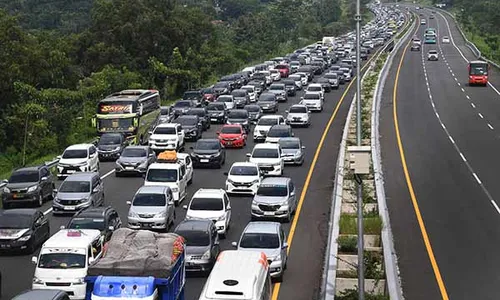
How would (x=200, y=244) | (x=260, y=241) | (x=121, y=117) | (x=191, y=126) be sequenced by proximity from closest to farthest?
(x=260, y=241)
(x=200, y=244)
(x=121, y=117)
(x=191, y=126)

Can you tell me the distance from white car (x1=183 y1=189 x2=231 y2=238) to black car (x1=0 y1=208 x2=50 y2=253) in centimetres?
521

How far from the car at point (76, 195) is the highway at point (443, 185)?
11886mm

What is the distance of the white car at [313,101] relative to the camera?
63.7 m

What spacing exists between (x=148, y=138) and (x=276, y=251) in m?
27.9

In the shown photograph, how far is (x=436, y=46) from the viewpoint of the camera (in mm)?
130125

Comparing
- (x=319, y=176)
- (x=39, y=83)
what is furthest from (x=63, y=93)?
(x=319, y=176)

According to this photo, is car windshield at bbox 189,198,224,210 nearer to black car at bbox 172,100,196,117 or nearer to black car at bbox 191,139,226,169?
black car at bbox 191,139,226,169

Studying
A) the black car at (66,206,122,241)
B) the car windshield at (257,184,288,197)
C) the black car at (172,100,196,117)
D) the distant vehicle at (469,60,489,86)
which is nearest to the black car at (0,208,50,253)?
the black car at (66,206,122,241)

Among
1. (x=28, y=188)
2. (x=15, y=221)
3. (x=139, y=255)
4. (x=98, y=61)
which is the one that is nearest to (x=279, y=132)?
(x=28, y=188)

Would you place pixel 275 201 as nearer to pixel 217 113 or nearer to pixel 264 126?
pixel 264 126

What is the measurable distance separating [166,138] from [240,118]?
814cm

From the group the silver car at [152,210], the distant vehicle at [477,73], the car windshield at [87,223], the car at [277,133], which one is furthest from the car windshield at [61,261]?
the distant vehicle at [477,73]

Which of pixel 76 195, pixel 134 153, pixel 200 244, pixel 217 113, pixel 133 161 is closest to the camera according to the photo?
pixel 200 244

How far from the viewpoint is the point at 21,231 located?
1089 inches
